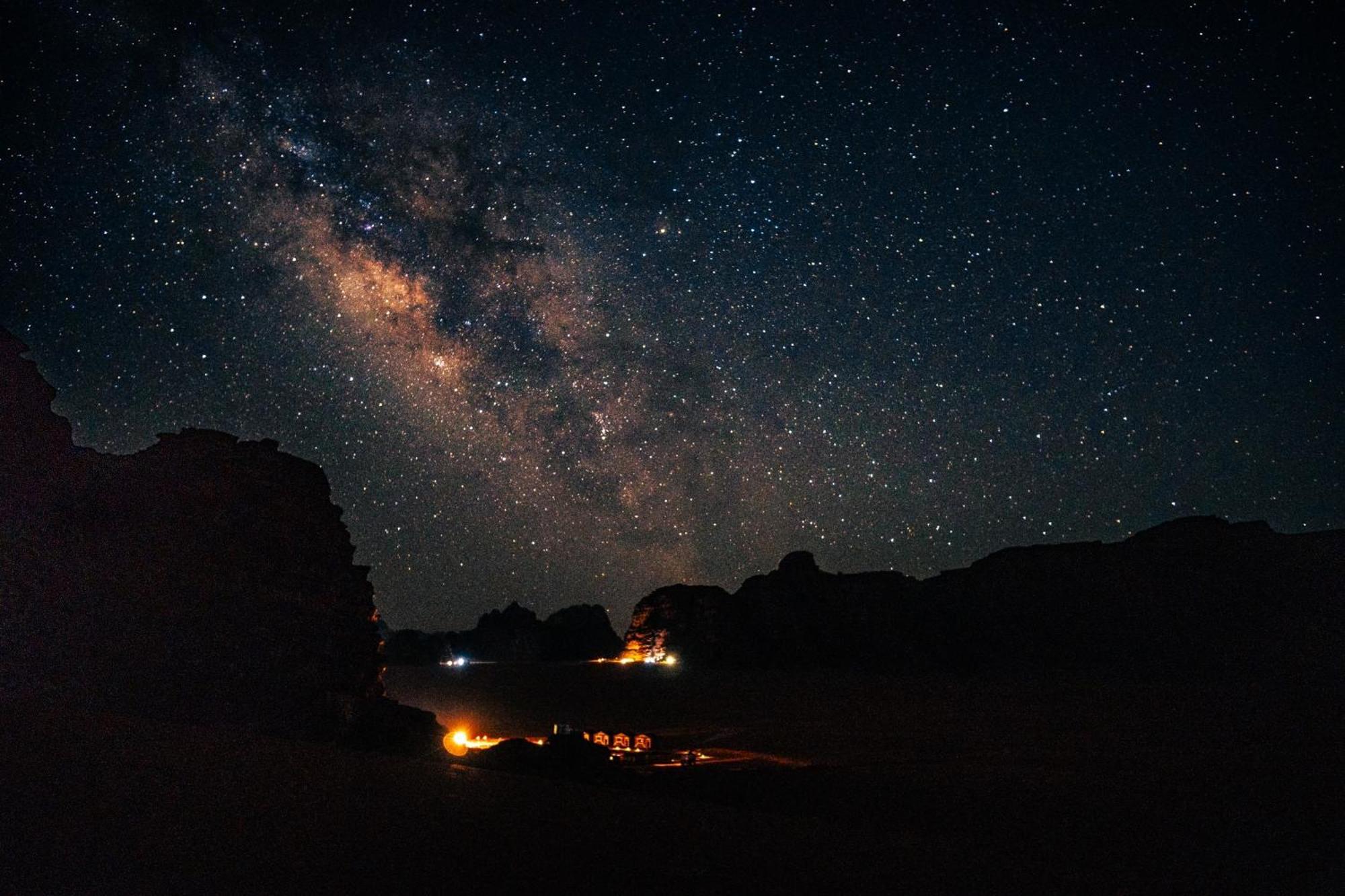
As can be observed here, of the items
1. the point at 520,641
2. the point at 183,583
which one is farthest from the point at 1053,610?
the point at 183,583

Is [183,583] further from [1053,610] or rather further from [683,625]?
[1053,610]

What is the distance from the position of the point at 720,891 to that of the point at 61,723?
6.80 metres

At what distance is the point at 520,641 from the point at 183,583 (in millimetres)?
108986

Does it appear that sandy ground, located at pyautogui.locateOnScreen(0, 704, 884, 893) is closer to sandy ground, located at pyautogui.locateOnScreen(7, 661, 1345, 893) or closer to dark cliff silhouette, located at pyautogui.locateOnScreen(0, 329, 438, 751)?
sandy ground, located at pyautogui.locateOnScreen(7, 661, 1345, 893)

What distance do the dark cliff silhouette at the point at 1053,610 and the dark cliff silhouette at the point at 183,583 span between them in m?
65.4

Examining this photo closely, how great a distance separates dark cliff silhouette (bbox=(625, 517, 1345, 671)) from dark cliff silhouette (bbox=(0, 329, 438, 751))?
6538 cm

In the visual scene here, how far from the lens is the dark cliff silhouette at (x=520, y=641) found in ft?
369

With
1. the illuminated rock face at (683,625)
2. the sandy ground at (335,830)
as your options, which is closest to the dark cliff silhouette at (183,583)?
the sandy ground at (335,830)

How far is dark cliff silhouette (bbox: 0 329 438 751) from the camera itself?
42.2 feet

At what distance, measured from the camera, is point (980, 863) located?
598 centimetres

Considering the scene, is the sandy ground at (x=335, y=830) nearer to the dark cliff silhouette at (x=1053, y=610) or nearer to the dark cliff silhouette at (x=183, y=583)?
the dark cliff silhouette at (x=183, y=583)

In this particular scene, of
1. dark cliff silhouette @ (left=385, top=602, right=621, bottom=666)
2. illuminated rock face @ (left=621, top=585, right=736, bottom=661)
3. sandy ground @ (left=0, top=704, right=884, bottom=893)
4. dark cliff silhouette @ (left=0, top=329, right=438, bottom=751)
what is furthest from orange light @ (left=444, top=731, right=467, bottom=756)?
dark cliff silhouette @ (left=385, top=602, right=621, bottom=666)

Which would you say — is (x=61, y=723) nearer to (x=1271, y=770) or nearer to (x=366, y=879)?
(x=366, y=879)

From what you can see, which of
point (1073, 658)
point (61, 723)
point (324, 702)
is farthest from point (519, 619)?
point (61, 723)
